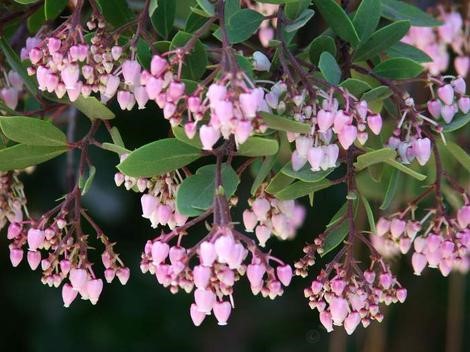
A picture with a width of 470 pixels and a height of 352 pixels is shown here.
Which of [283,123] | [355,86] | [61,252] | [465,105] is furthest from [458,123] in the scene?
[61,252]

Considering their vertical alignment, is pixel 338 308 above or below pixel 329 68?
below

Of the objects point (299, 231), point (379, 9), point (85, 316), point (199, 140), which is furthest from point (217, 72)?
point (85, 316)

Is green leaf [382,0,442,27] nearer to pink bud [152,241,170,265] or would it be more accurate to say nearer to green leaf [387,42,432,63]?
green leaf [387,42,432,63]

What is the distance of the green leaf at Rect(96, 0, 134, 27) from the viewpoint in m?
0.90

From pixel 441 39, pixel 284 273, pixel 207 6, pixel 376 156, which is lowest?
pixel 441 39

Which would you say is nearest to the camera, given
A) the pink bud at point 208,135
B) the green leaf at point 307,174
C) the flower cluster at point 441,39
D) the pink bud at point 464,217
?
the pink bud at point 208,135

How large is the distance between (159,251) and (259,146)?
0.44 ft

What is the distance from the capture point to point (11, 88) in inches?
39.8

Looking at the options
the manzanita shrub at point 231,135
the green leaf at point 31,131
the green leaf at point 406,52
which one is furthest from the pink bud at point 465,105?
the green leaf at point 31,131

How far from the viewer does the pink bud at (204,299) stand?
2.53 ft

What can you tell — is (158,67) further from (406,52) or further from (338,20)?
(406,52)

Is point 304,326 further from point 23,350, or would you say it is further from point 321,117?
point 321,117

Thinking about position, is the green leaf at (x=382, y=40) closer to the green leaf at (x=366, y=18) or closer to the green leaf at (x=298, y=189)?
the green leaf at (x=366, y=18)

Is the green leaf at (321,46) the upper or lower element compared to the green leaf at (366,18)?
lower
